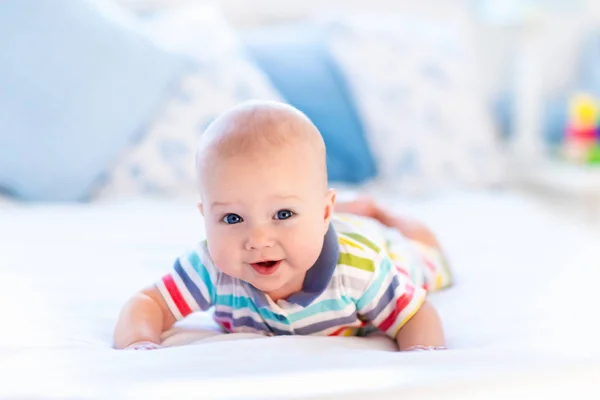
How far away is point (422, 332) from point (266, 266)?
232 millimetres

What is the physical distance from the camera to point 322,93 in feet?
6.82

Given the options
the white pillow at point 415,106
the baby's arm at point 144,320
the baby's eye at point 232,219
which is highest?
the white pillow at point 415,106

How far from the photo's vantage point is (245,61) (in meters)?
2.05

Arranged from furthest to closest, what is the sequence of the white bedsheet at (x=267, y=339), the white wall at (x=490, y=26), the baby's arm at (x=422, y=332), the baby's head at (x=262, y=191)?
the white wall at (x=490, y=26), the baby's arm at (x=422, y=332), the baby's head at (x=262, y=191), the white bedsheet at (x=267, y=339)

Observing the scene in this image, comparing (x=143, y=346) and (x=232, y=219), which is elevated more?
(x=232, y=219)

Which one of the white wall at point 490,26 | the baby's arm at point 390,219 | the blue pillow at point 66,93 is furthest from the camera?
the white wall at point 490,26

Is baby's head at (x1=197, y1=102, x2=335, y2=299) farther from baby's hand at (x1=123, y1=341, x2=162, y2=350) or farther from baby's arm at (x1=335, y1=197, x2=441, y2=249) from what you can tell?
baby's arm at (x1=335, y1=197, x2=441, y2=249)

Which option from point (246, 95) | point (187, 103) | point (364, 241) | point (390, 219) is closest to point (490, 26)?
point (246, 95)

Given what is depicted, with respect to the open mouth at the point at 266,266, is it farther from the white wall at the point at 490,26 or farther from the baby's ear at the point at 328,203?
the white wall at the point at 490,26

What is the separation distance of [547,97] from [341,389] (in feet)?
8.01

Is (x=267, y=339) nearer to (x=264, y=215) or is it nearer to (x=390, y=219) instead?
(x=264, y=215)

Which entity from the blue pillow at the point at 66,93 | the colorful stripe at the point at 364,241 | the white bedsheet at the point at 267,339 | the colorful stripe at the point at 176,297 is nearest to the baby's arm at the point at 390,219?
the white bedsheet at the point at 267,339

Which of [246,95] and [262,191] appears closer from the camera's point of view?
[262,191]

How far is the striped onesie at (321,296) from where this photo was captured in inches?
38.9
